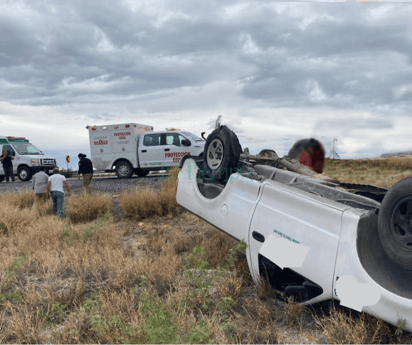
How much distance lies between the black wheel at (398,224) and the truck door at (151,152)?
49.0ft

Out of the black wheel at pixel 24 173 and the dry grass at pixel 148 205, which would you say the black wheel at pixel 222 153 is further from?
the black wheel at pixel 24 173

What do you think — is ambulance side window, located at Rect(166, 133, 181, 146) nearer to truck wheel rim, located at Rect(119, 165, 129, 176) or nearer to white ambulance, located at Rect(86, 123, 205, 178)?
white ambulance, located at Rect(86, 123, 205, 178)

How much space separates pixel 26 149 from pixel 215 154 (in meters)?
18.9

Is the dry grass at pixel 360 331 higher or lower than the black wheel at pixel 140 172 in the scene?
lower

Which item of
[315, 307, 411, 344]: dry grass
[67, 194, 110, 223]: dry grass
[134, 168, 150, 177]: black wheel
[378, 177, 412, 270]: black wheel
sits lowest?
[315, 307, 411, 344]: dry grass

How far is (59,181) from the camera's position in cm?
1021

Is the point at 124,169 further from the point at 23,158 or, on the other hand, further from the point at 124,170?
the point at 23,158

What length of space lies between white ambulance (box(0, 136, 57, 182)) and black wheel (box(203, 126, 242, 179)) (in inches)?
694

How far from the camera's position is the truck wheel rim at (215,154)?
16.7ft

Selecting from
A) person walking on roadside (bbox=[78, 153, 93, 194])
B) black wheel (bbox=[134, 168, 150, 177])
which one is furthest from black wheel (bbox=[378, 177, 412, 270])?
black wheel (bbox=[134, 168, 150, 177])

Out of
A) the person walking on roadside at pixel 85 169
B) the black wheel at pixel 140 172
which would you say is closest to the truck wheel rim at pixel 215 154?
the person walking on roadside at pixel 85 169

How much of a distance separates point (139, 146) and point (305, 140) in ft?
41.0

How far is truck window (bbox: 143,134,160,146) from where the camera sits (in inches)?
695

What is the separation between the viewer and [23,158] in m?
20.6
